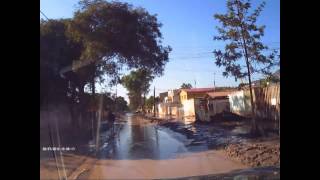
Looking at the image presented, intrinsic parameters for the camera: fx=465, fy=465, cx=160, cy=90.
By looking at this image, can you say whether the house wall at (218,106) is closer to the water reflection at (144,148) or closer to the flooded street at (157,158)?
the flooded street at (157,158)

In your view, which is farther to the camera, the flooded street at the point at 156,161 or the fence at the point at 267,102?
the fence at the point at 267,102

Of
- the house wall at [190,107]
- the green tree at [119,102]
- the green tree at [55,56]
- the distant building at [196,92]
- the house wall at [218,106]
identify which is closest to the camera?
the green tree at [55,56]

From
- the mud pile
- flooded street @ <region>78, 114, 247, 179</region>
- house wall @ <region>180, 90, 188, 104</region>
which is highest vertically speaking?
house wall @ <region>180, 90, 188, 104</region>

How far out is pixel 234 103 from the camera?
40.0 feet

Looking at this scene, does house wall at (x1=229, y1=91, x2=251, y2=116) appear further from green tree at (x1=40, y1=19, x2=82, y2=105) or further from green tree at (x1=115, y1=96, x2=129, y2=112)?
green tree at (x1=40, y1=19, x2=82, y2=105)

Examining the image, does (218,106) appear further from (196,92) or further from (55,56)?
(55,56)

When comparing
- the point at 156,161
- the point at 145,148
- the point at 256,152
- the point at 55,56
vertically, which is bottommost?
the point at 156,161

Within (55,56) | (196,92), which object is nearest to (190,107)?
(196,92)

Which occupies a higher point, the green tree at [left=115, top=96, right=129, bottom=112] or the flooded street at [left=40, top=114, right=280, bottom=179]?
A: the green tree at [left=115, top=96, right=129, bottom=112]

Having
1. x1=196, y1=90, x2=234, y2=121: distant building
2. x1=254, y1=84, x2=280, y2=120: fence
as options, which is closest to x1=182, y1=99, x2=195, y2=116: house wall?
x1=196, y1=90, x2=234, y2=121: distant building

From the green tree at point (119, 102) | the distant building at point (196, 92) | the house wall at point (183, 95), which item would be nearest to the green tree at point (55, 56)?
the green tree at point (119, 102)
